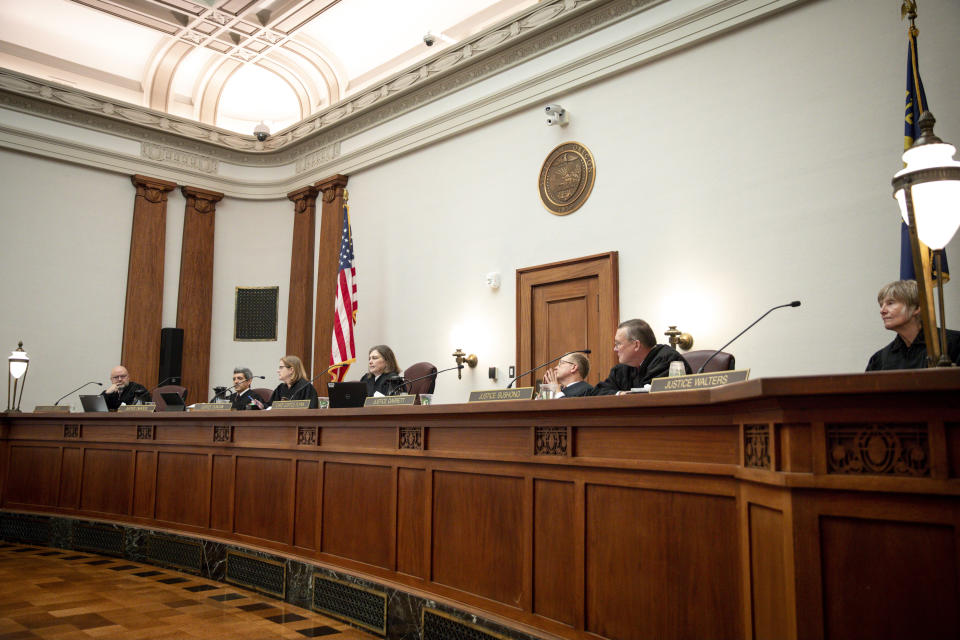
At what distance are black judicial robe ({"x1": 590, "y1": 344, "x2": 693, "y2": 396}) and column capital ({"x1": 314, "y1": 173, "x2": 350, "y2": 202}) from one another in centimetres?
557

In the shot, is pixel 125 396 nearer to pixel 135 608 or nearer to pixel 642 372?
pixel 135 608

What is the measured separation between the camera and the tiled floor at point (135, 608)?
3.14 meters

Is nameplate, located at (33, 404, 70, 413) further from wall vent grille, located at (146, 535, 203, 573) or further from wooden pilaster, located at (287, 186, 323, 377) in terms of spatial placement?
wooden pilaster, located at (287, 186, 323, 377)

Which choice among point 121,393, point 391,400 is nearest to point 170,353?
point 121,393

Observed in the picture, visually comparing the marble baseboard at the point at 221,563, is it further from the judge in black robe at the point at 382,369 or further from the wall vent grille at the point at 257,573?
the judge in black robe at the point at 382,369

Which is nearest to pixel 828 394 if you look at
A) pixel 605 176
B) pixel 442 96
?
pixel 605 176

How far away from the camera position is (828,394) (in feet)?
5.03

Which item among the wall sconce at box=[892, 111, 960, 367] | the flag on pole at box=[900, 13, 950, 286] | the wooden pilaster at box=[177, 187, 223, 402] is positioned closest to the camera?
the wall sconce at box=[892, 111, 960, 367]

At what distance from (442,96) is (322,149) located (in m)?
2.14

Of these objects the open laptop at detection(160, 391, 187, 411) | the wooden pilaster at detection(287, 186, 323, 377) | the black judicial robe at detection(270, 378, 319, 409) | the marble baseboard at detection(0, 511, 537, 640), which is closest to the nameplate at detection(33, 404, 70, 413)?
the marble baseboard at detection(0, 511, 537, 640)

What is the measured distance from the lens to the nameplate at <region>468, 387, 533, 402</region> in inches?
112

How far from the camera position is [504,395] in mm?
2986

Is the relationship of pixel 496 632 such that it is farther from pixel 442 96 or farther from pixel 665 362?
pixel 442 96

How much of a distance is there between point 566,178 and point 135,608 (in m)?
4.48
